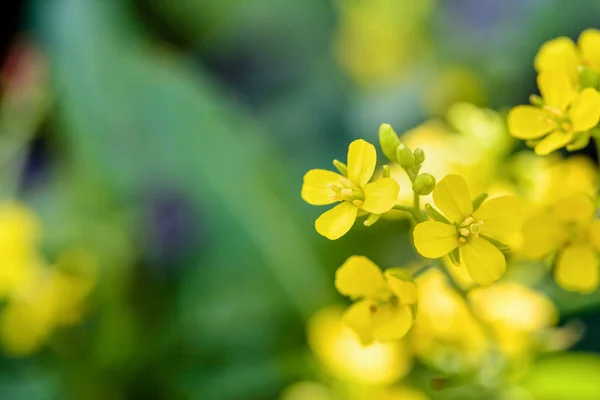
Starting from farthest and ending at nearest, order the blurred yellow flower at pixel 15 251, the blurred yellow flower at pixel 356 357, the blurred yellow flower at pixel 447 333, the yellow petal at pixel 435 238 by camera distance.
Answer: the blurred yellow flower at pixel 15 251 → the blurred yellow flower at pixel 356 357 → the blurred yellow flower at pixel 447 333 → the yellow petal at pixel 435 238

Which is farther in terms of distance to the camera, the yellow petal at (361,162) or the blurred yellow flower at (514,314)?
the blurred yellow flower at (514,314)

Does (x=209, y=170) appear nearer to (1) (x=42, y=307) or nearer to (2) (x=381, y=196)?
(1) (x=42, y=307)

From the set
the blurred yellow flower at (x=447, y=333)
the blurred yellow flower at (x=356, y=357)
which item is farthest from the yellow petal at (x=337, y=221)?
the blurred yellow flower at (x=356, y=357)

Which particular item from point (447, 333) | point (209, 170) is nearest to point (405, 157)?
point (447, 333)

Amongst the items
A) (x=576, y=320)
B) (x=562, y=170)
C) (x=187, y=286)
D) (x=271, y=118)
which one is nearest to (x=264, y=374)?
(x=187, y=286)

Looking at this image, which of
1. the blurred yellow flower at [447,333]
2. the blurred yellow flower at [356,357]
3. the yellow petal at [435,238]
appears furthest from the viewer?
the blurred yellow flower at [356,357]

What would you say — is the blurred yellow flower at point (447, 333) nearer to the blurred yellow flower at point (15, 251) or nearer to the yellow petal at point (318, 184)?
the yellow petal at point (318, 184)
